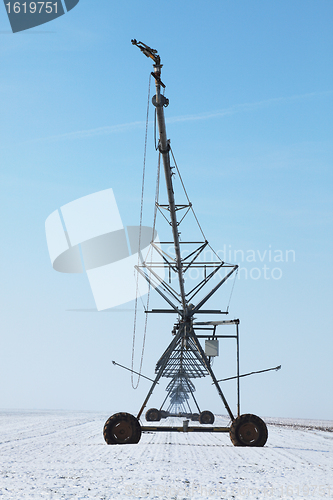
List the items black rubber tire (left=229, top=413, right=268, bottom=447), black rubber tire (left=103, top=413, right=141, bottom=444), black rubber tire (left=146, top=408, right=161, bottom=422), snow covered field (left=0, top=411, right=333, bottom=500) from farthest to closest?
black rubber tire (left=146, top=408, right=161, bottom=422)
black rubber tire (left=229, top=413, right=268, bottom=447)
black rubber tire (left=103, top=413, right=141, bottom=444)
snow covered field (left=0, top=411, right=333, bottom=500)

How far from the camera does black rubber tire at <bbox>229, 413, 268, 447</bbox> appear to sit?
16.6m

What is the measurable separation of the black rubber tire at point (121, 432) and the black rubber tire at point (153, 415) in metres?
22.0

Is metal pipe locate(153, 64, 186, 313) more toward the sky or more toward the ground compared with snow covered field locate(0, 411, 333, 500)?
more toward the sky

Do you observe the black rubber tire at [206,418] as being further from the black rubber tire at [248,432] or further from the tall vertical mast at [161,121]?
the tall vertical mast at [161,121]

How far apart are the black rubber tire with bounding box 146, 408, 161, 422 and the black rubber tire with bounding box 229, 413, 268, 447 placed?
21782 mm

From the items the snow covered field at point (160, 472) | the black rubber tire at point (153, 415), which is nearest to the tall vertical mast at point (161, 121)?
the snow covered field at point (160, 472)

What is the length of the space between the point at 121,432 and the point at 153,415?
2235 cm

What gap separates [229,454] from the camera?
14.7 metres

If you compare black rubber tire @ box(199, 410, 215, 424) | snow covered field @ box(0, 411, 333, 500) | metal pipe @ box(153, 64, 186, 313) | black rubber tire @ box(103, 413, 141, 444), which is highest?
metal pipe @ box(153, 64, 186, 313)

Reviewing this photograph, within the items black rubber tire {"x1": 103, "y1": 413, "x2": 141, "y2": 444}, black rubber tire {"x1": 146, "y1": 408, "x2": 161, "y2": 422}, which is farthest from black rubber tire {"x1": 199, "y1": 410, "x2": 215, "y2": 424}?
black rubber tire {"x1": 103, "y1": 413, "x2": 141, "y2": 444}

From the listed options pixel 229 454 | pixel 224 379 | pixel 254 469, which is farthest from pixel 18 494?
pixel 224 379

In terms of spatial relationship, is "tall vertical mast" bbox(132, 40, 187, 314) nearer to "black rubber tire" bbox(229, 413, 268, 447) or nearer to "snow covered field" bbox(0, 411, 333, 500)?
"snow covered field" bbox(0, 411, 333, 500)

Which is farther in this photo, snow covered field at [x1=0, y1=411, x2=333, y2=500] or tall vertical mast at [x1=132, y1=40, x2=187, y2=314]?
tall vertical mast at [x1=132, y1=40, x2=187, y2=314]

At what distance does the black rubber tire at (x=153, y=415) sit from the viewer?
37.3 m
